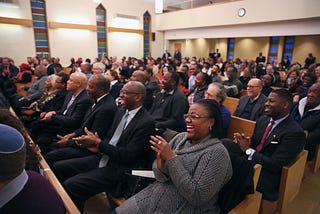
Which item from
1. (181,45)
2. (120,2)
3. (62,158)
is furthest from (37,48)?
(62,158)

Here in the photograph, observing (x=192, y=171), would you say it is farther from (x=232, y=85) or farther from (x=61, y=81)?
(x=232, y=85)

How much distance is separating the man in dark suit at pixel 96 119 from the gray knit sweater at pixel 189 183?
3.41 feet

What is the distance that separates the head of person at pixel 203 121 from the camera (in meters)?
1.52

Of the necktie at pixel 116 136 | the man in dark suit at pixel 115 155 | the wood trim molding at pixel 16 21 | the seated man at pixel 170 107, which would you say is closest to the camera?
the man in dark suit at pixel 115 155

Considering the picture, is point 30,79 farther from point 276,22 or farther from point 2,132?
point 276,22

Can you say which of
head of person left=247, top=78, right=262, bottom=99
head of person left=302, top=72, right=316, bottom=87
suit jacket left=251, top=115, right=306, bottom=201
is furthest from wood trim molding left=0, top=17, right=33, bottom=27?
suit jacket left=251, top=115, right=306, bottom=201

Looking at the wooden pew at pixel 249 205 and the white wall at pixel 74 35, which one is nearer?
the wooden pew at pixel 249 205

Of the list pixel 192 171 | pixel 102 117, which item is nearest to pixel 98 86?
pixel 102 117

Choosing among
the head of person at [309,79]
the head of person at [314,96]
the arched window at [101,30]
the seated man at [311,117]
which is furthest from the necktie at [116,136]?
the arched window at [101,30]

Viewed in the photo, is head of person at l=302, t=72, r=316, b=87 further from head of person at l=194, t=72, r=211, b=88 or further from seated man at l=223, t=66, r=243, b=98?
head of person at l=194, t=72, r=211, b=88

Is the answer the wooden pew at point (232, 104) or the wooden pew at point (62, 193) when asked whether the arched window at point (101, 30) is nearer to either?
the wooden pew at point (232, 104)

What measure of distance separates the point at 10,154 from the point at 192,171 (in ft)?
3.23

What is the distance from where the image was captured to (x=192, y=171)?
1.42m

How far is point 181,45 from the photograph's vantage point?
52.6 feet
